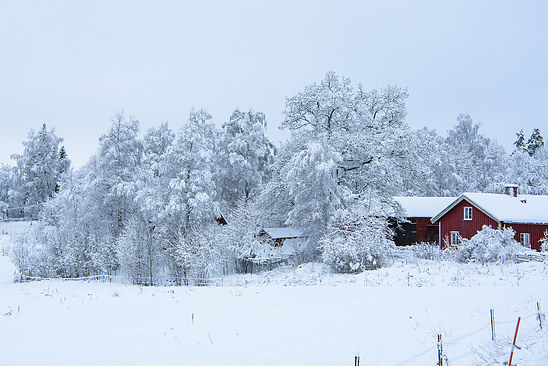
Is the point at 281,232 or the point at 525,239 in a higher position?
the point at 281,232

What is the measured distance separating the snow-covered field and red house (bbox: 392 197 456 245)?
20715mm

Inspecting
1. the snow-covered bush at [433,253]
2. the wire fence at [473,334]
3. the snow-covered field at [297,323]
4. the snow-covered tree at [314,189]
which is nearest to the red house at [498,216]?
the snow-covered bush at [433,253]

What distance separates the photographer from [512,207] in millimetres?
30641

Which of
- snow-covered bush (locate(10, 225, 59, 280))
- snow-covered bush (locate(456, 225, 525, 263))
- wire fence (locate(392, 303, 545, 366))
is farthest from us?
snow-covered bush (locate(10, 225, 59, 280))

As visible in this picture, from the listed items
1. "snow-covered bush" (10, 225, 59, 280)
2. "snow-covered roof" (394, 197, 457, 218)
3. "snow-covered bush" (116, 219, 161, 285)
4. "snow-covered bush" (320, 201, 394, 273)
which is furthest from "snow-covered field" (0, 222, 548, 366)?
"snow-covered roof" (394, 197, 457, 218)

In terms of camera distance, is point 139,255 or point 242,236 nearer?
point 139,255

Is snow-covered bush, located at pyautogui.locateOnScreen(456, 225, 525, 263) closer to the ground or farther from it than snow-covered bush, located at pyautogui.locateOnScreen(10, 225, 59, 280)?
farther from it

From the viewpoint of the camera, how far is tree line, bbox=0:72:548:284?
81.1 ft

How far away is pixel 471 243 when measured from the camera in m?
24.3

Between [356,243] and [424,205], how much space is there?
2111 centimetres

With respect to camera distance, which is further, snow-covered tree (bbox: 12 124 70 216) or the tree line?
snow-covered tree (bbox: 12 124 70 216)

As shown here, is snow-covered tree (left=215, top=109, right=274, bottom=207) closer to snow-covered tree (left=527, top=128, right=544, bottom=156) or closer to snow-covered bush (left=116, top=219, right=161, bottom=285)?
snow-covered bush (left=116, top=219, right=161, bottom=285)

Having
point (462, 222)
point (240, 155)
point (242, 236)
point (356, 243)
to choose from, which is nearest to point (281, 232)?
point (242, 236)

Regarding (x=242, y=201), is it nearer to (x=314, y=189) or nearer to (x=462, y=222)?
(x=314, y=189)
